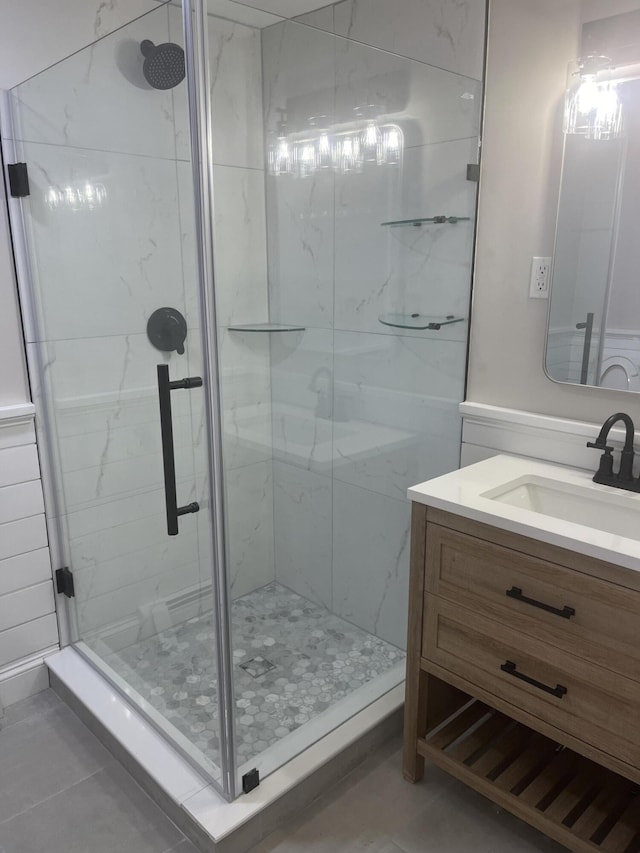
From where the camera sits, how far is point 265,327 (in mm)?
1735

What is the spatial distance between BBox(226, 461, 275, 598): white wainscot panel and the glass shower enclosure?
1cm

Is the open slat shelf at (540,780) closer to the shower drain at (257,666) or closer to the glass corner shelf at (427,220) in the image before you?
the shower drain at (257,666)

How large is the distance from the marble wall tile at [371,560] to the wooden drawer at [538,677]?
476 mm

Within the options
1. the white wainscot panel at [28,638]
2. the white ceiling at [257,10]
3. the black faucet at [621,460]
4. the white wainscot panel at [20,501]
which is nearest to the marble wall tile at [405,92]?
the white ceiling at [257,10]

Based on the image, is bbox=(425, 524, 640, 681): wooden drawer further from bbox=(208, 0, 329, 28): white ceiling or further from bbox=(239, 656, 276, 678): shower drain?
bbox=(208, 0, 329, 28): white ceiling

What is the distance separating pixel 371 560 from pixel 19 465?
1.19 metres

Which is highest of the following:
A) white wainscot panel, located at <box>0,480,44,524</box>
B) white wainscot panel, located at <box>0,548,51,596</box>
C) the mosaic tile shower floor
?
white wainscot panel, located at <box>0,480,44,524</box>

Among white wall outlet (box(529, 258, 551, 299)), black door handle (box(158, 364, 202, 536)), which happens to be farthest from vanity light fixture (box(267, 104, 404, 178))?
black door handle (box(158, 364, 202, 536))

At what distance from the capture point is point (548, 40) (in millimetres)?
1599

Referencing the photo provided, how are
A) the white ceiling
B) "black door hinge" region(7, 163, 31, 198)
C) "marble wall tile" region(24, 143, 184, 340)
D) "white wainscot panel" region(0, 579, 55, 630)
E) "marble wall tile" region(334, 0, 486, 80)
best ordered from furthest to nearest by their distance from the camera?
"white wainscot panel" region(0, 579, 55, 630), "black door hinge" region(7, 163, 31, 198), "marble wall tile" region(334, 0, 486, 80), "marble wall tile" region(24, 143, 184, 340), the white ceiling

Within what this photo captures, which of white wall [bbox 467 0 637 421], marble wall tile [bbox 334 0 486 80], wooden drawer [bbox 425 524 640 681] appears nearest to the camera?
wooden drawer [bbox 425 524 640 681]

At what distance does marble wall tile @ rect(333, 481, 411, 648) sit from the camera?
210 centimetres

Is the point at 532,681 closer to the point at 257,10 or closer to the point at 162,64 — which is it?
the point at 162,64

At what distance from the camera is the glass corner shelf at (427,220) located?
1.85 metres
